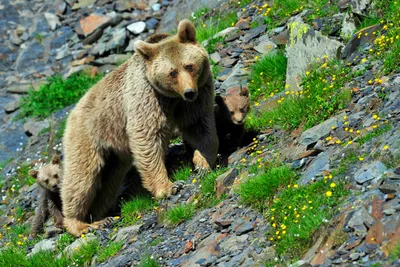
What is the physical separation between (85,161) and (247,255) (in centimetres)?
448

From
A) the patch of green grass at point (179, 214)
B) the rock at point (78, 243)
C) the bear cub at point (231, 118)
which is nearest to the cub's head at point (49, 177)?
the rock at point (78, 243)

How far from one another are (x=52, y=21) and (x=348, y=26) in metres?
10.5

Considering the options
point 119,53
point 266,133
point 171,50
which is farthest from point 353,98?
point 119,53

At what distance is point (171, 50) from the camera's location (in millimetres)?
11008

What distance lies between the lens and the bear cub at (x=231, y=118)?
1174 centimetres

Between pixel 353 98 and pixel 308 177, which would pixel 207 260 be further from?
pixel 353 98

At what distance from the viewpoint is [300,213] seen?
8070 millimetres

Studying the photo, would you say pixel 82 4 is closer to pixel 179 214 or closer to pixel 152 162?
pixel 152 162

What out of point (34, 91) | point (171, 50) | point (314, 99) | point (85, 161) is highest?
point (171, 50)

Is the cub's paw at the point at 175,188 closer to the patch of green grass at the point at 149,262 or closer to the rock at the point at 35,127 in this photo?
the patch of green grass at the point at 149,262

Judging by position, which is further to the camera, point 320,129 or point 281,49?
point 281,49

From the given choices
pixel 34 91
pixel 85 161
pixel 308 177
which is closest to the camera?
pixel 308 177

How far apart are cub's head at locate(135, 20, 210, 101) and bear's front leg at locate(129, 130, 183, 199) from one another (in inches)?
26.1

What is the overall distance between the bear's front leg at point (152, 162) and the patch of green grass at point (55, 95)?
6.77 m
